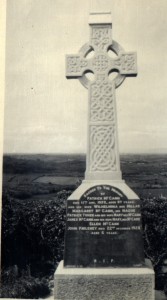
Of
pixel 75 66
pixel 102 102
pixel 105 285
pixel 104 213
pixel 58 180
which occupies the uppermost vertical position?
pixel 75 66

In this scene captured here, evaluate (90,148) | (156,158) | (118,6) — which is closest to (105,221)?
(90,148)

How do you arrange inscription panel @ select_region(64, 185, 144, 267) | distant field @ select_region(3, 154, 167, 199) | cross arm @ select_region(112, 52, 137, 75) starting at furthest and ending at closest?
distant field @ select_region(3, 154, 167, 199)
cross arm @ select_region(112, 52, 137, 75)
inscription panel @ select_region(64, 185, 144, 267)

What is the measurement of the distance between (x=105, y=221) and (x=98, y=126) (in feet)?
4.88

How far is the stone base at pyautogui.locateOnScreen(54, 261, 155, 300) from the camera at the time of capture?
523 cm

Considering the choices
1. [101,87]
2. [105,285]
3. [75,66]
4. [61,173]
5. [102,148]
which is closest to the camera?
[105,285]

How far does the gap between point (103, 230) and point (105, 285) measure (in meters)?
0.78

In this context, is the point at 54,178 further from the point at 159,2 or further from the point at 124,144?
the point at 159,2

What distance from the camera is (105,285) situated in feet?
17.2

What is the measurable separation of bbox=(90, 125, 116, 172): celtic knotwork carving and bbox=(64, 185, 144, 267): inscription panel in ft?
1.13

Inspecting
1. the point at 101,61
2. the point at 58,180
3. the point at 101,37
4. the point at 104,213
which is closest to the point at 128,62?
the point at 101,61

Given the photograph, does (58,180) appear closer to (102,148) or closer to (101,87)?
(102,148)

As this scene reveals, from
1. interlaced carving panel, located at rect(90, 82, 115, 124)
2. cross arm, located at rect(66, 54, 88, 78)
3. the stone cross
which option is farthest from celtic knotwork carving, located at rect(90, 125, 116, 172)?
cross arm, located at rect(66, 54, 88, 78)

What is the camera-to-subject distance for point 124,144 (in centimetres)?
698

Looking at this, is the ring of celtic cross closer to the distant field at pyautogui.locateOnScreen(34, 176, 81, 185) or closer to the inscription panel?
the inscription panel
